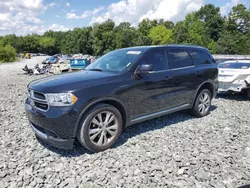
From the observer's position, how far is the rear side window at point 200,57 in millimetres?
5309

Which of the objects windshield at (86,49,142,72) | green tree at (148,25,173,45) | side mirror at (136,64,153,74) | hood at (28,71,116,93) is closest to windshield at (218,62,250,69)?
windshield at (86,49,142,72)

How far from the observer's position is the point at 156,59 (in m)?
4.42

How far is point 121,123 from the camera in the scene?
12.5ft

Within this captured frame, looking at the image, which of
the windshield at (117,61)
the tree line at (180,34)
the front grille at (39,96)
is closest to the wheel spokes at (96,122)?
the front grille at (39,96)

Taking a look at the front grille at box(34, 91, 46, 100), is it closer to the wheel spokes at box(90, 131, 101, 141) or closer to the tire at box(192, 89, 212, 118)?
the wheel spokes at box(90, 131, 101, 141)

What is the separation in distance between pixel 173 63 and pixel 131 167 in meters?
2.51

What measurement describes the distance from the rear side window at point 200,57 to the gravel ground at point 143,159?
1588 mm

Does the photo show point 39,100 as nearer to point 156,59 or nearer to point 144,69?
point 144,69

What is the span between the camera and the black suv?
327 centimetres

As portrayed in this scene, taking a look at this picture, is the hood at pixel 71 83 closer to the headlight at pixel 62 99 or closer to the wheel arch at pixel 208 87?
the headlight at pixel 62 99

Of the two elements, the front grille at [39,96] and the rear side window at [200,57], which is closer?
the front grille at [39,96]

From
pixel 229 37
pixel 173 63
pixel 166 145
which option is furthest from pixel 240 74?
pixel 229 37

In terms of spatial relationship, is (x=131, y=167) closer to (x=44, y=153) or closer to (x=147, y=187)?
(x=147, y=187)

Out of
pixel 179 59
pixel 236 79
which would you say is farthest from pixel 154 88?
pixel 236 79
